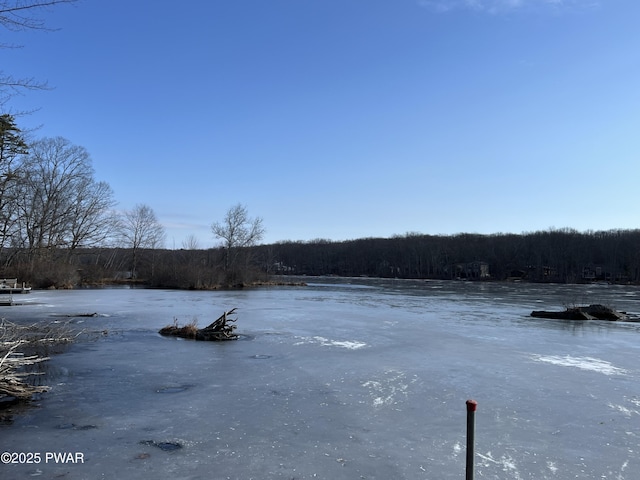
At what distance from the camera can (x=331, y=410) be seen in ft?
24.1

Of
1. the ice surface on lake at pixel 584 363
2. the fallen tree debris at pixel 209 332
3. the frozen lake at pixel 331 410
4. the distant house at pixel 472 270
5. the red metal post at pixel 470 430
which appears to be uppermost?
the distant house at pixel 472 270

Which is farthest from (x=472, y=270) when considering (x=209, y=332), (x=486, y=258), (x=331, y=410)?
(x=331, y=410)

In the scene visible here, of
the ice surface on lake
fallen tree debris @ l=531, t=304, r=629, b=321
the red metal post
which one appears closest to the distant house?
fallen tree debris @ l=531, t=304, r=629, b=321

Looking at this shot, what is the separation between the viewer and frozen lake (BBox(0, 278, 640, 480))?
525 cm

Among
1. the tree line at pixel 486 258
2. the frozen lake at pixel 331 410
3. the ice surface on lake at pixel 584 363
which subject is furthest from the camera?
the tree line at pixel 486 258

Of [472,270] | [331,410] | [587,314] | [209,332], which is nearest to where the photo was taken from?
[331,410]

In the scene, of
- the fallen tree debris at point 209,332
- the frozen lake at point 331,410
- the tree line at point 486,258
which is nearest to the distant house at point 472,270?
the tree line at point 486,258

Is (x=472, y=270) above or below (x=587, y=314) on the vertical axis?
above

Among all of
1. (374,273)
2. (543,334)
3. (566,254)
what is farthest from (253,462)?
(374,273)

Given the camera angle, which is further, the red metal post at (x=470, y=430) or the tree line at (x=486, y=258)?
the tree line at (x=486, y=258)

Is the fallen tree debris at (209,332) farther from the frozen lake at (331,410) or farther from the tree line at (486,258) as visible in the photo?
the tree line at (486,258)

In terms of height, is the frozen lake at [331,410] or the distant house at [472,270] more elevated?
the distant house at [472,270]

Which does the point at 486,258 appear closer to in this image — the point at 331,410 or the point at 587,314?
the point at 587,314

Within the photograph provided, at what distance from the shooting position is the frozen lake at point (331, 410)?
17.2 feet
